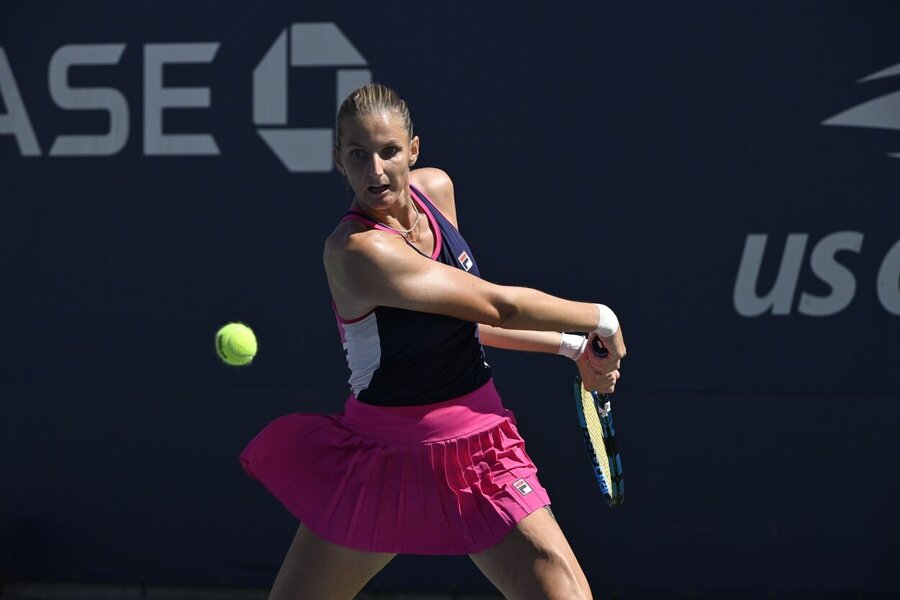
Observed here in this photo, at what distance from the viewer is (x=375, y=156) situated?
2.70 m

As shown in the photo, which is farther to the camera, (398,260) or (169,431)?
(169,431)

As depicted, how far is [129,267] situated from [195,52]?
2.51ft

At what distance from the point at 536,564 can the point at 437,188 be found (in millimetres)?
940

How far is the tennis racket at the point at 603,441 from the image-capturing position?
3.20m

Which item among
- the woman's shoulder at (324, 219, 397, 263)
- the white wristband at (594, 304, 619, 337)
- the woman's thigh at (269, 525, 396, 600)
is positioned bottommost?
the woman's thigh at (269, 525, 396, 600)

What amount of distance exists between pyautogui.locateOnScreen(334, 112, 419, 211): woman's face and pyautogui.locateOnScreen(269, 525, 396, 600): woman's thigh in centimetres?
72

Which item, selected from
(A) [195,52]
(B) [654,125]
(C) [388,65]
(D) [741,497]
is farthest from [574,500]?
(A) [195,52]

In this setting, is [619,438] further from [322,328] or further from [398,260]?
[398,260]

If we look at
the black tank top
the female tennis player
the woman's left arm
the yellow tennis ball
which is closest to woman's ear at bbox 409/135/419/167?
the female tennis player

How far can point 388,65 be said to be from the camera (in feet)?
14.3

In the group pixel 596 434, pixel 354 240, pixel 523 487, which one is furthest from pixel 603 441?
pixel 354 240

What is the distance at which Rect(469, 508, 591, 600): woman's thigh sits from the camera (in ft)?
8.40

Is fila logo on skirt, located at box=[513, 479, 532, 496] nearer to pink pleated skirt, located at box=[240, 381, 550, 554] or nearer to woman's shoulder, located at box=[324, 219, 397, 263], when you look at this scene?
pink pleated skirt, located at box=[240, 381, 550, 554]

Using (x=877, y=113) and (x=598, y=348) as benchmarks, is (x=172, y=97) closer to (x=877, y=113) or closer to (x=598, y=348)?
(x=598, y=348)
